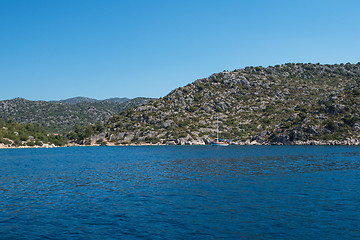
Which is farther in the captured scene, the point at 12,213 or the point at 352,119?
the point at 352,119

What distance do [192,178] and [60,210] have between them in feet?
80.3

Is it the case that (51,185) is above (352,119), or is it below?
below

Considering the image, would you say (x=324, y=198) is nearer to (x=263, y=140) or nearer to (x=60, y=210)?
(x=60, y=210)

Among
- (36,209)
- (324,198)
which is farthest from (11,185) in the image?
(324,198)

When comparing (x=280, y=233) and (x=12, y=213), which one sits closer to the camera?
(x=280, y=233)

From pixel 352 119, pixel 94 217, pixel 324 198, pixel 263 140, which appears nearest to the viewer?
pixel 94 217

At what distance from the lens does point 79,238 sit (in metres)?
20.4

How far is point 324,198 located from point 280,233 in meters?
14.3

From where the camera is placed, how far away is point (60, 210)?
1123 inches

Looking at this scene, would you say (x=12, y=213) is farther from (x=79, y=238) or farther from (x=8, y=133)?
(x=8, y=133)

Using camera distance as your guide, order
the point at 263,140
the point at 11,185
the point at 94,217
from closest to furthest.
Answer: the point at 94,217
the point at 11,185
the point at 263,140

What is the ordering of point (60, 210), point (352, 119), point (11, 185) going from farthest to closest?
point (352, 119) → point (11, 185) → point (60, 210)

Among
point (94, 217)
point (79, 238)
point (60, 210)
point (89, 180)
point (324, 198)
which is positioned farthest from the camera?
point (89, 180)

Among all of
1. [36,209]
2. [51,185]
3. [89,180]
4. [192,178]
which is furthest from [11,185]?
[192,178]
